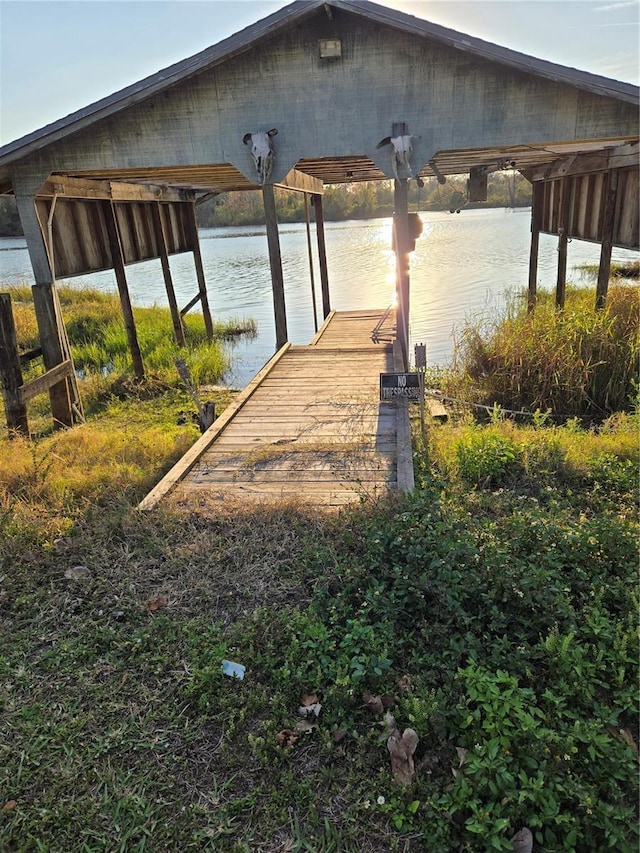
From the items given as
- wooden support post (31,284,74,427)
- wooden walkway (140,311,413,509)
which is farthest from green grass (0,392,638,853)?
wooden support post (31,284,74,427)

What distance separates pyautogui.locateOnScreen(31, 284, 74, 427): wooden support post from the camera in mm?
6680

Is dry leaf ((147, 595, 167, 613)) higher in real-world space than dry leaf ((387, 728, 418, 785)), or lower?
higher

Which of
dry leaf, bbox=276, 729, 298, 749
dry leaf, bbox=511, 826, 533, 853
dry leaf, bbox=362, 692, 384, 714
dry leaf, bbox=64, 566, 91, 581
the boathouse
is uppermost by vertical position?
the boathouse

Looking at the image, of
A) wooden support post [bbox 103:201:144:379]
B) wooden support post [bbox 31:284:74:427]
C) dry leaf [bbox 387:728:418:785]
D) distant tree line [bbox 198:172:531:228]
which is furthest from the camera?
distant tree line [bbox 198:172:531:228]

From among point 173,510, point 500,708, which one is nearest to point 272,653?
point 500,708

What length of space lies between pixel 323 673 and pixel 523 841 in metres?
1.03

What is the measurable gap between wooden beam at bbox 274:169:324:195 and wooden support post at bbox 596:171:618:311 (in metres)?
4.49

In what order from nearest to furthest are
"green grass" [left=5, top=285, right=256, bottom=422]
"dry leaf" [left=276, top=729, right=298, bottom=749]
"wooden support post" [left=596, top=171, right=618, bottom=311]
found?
"dry leaf" [left=276, top=729, right=298, bottom=749] → "wooden support post" [left=596, top=171, right=618, bottom=311] → "green grass" [left=5, top=285, right=256, bottom=422]

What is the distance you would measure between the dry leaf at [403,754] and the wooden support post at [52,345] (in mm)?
5920

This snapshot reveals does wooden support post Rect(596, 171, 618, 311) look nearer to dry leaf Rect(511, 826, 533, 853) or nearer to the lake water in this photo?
the lake water

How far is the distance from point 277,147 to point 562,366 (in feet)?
14.3

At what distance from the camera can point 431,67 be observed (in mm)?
5977

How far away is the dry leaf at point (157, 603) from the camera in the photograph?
130 inches

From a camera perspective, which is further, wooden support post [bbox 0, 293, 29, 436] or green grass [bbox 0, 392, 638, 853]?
wooden support post [bbox 0, 293, 29, 436]
